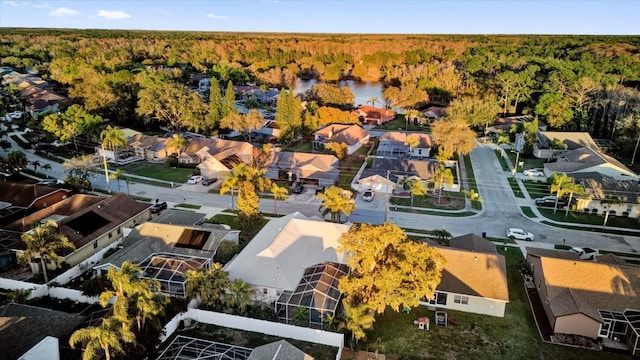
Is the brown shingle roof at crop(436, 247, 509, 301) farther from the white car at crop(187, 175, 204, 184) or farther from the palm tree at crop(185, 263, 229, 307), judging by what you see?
the white car at crop(187, 175, 204, 184)

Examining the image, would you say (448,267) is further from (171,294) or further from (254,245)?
(171,294)

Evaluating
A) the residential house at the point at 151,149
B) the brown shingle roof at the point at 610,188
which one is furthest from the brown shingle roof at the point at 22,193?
the brown shingle roof at the point at 610,188

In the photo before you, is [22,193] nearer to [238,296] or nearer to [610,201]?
[238,296]

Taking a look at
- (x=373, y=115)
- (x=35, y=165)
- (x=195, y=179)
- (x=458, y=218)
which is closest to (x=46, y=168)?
(x=35, y=165)

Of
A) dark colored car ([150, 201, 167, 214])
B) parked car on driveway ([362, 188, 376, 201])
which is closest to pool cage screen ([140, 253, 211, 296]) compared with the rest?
dark colored car ([150, 201, 167, 214])

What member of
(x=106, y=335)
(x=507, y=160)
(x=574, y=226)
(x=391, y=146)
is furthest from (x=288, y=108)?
(x=106, y=335)

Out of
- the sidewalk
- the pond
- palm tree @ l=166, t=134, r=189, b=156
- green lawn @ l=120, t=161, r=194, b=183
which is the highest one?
the pond
